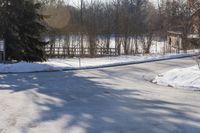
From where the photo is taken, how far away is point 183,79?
20891 mm

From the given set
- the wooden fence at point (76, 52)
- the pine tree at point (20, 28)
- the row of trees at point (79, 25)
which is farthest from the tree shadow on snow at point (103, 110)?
the wooden fence at point (76, 52)

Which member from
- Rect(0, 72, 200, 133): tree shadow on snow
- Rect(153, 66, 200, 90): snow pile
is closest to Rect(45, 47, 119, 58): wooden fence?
Rect(153, 66, 200, 90): snow pile

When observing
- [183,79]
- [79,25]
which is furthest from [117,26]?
[183,79]

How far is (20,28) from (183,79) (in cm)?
1597

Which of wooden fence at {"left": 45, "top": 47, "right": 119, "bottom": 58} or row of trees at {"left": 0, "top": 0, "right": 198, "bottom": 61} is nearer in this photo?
row of trees at {"left": 0, "top": 0, "right": 198, "bottom": 61}

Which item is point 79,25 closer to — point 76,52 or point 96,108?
point 76,52

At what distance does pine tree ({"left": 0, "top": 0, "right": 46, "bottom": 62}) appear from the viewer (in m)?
32.6

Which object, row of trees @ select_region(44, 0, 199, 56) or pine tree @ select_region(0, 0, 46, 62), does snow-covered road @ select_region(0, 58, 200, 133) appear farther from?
row of trees @ select_region(44, 0, 199, 56)

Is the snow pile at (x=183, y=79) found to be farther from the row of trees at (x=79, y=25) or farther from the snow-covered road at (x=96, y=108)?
the row of trees at (x=79, y=25)

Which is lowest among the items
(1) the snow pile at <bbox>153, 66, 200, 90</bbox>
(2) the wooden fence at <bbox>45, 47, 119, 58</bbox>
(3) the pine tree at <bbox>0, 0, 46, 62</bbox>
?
(1) the snow pile at <bbox>153, 66, 200, 90</bbox>

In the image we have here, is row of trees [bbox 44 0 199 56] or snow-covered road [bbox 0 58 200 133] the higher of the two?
row of trees [bbox 44 0 199 56]

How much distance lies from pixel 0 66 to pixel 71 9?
127ft

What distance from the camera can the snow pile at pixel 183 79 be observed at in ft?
63.4

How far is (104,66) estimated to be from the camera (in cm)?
3159
